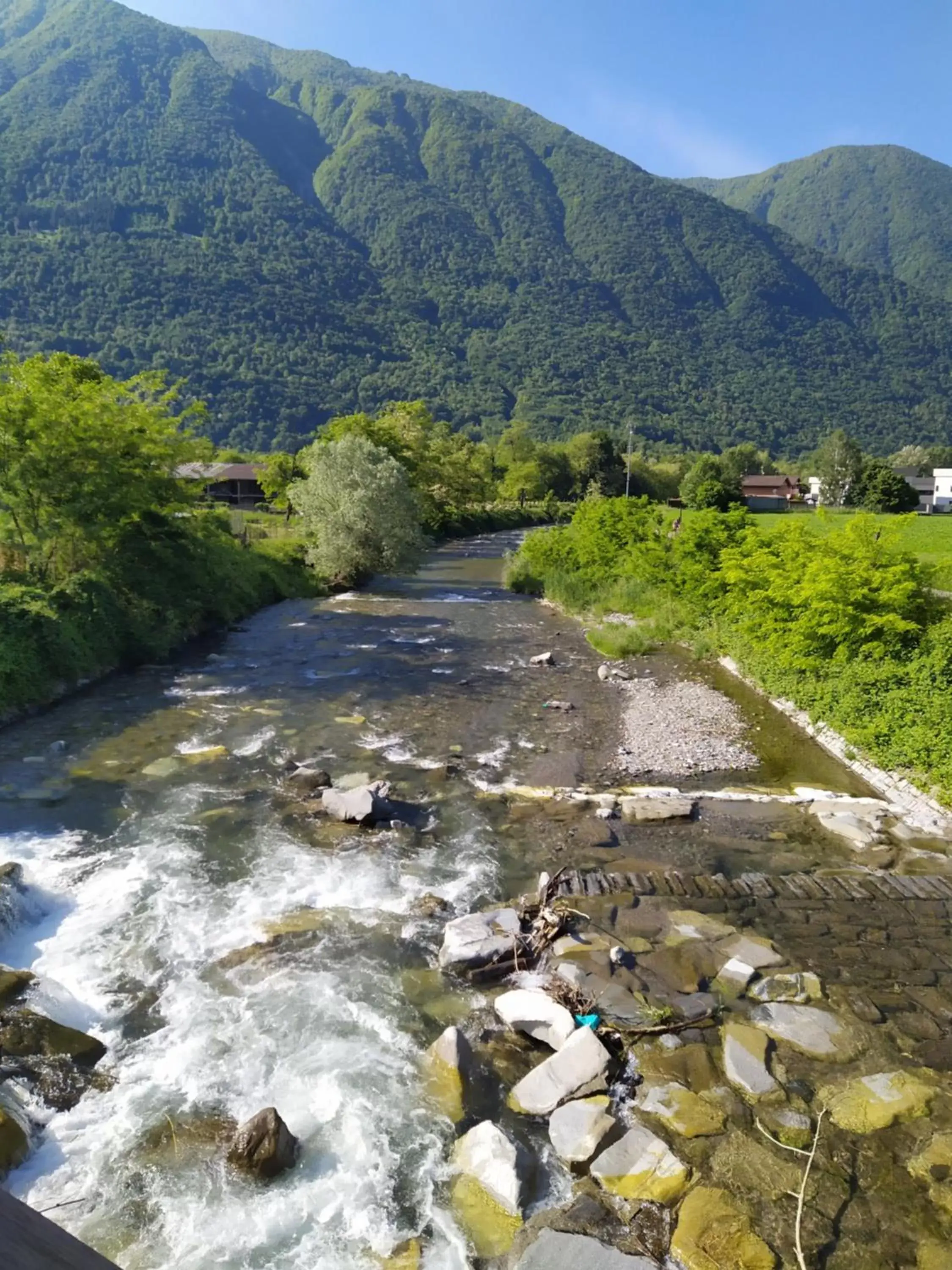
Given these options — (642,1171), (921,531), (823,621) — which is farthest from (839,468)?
(642,1171)

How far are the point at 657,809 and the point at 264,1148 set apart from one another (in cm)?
830

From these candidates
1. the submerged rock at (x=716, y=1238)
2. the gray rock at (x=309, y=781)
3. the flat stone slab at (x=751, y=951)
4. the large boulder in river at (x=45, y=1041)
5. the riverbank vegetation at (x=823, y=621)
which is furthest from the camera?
the riverbank vegetation at (x=823, y=621)

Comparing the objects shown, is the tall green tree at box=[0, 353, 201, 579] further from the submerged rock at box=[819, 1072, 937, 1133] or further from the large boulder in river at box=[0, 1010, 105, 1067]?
the submerged rock at box=[819, 1072, 937, 1133]

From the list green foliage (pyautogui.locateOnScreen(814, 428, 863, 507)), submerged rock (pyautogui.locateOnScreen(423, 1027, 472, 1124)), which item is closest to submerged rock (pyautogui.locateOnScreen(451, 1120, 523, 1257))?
submerged rock (pyautogui.locateOnScreen(423, 1027, 472, 1124))

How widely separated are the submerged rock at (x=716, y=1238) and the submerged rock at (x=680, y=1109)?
0.61 meters

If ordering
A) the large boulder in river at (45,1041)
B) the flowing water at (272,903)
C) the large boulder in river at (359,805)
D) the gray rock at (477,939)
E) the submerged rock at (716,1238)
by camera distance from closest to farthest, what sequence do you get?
1. the submerged rock at (716,1238)
2. the flowing water at (272,903)
3. the large boulder in river at (45,1041)
4. the gray rock at (477,939)
5. the large boulder in river at (359,805)

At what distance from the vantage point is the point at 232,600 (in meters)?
30.1

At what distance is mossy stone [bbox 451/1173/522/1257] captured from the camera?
18.3ft

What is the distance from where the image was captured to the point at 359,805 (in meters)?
12.4

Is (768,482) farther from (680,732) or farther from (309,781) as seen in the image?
(309,781)

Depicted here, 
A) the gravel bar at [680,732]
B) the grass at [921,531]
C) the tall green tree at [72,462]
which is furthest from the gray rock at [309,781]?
the grass at [921,531]

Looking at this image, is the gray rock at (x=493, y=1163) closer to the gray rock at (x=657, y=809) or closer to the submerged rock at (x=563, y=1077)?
the submerged rock at (x=563, y=1077)

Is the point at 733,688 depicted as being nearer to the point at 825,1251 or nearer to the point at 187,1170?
the point at 825,1251

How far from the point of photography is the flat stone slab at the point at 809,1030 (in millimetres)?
7406
